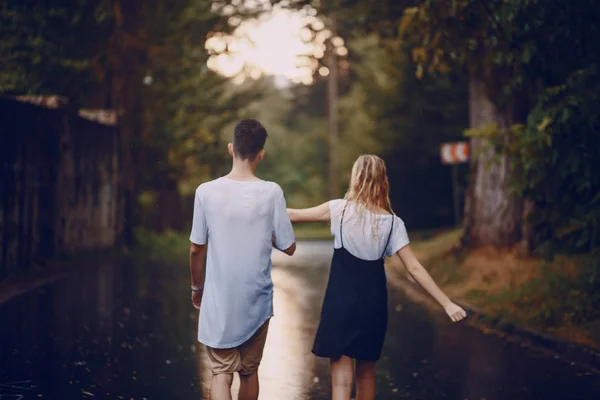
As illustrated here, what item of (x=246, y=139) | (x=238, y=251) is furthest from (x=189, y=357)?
(x=246, y=139)

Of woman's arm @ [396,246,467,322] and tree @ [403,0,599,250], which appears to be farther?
tree @ [403,0,599,250]

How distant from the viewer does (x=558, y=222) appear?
39.5 feet

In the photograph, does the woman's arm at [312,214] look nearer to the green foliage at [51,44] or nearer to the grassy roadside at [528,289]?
the grassy roadside at [528,289]

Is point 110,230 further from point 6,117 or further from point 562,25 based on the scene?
point 562,25

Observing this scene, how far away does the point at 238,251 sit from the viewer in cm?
549

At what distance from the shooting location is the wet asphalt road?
787 centimetres

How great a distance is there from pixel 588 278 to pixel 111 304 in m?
6.04

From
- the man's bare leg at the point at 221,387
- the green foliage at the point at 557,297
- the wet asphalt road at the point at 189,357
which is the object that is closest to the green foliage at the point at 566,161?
the green foliage at the point at 557,297

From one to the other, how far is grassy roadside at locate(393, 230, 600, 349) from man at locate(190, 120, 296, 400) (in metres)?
5.26

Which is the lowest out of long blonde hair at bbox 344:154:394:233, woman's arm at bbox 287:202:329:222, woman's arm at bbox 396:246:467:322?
woman's arm at bbox 396:246:467:322

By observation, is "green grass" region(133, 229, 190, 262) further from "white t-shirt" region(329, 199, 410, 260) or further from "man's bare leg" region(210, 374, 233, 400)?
"man's bare leg" region(210, 374, 233, 400)

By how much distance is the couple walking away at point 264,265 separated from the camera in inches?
216

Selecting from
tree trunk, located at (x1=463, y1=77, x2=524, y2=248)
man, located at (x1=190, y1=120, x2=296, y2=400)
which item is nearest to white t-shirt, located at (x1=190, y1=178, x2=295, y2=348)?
man, located at (x1=190, y1=120, x2=296, y2=400)

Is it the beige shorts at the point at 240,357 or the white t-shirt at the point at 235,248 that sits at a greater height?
the white t-shirt at the point at 235,248
